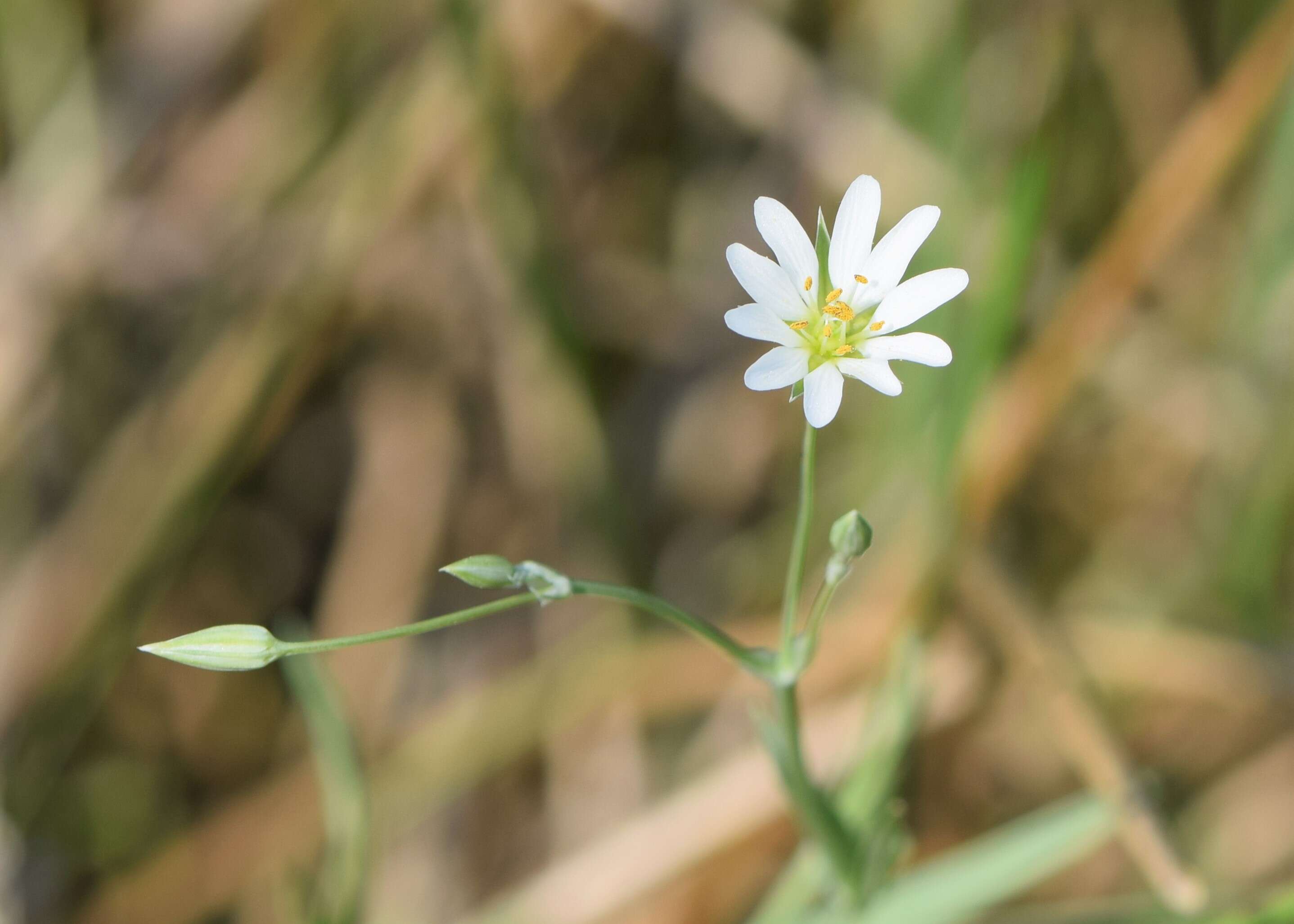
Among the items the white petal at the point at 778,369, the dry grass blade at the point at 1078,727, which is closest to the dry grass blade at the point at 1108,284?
the dry grass blade at the point at 1078,727

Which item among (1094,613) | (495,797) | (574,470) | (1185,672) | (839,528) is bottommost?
(839,528)

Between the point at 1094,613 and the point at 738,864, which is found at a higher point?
the point at 1094,613

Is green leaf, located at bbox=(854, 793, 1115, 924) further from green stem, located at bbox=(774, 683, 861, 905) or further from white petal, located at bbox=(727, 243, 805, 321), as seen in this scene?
white petal, located at bbox=(727, 243, 805, 321)

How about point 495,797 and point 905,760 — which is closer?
point 905,760

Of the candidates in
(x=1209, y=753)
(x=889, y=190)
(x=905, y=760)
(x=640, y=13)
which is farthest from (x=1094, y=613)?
(x=640, y=13)

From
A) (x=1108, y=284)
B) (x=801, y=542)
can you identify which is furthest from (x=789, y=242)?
Result: (x=1108, y=284)

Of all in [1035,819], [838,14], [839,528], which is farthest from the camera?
[838,14]

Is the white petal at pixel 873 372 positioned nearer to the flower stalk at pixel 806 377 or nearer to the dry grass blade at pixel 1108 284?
the flower stalk at pixel 806 377

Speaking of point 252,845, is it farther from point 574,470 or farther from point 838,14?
point 838,14
